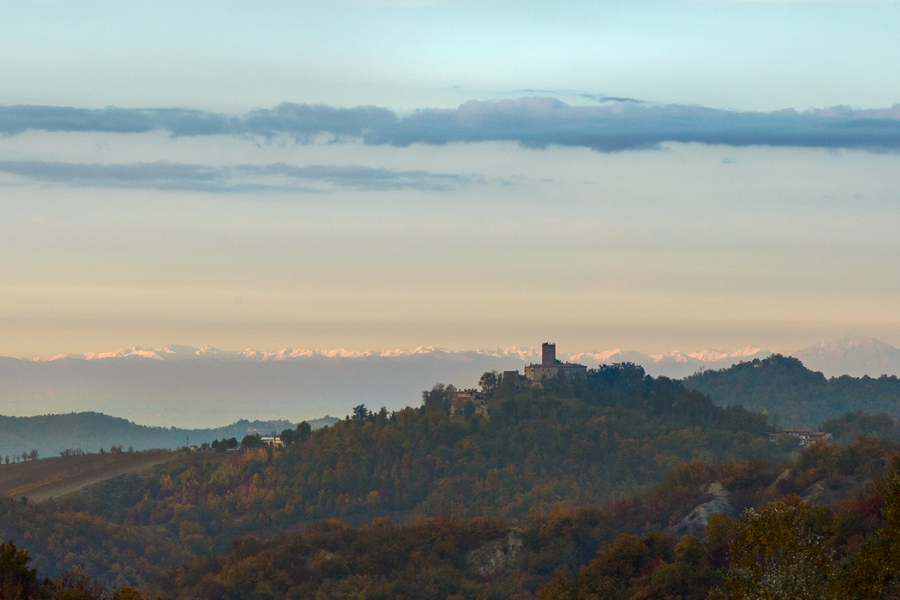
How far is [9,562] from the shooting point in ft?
225

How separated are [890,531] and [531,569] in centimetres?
14302

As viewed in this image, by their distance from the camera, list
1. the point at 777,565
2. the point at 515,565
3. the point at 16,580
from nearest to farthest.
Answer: the point at 777,565
the point at 16,580
the point at 515,565

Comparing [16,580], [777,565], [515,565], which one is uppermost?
[777,565]

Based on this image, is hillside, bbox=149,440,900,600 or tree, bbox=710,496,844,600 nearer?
tree, bbox=710,496,844,600

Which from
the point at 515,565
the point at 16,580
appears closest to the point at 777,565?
the point at 16,580

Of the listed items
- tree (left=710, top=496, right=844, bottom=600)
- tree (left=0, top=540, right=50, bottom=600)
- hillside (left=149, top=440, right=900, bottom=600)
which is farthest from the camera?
hillside (left=149, top=440, right=900, bottom=600)

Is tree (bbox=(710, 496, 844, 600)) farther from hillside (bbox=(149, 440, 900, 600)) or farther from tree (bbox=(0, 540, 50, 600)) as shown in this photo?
hillside (bbox=(149, 440, 900, 600))

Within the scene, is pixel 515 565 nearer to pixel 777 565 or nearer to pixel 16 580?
pixel 16 580

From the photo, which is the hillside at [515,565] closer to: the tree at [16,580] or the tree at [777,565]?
the tree at [777,565]

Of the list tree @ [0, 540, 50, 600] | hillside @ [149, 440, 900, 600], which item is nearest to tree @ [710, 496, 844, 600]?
tree @ [0, 540, 50, 600]

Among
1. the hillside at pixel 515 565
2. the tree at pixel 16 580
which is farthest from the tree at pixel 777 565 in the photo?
the hillside at pixel 515 565

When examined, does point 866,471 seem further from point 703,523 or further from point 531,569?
point 531,569

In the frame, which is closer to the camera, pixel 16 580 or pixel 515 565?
pixel 16 580

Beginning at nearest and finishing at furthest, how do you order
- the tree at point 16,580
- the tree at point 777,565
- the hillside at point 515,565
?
the tree at point 777,565, the tree at point 16,580, the hillside at point 515,565
